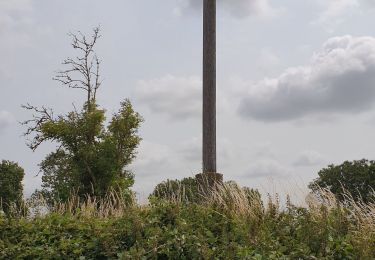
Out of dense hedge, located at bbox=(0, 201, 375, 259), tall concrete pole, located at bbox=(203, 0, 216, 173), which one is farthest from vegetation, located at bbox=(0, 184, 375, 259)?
tall concrete pole, located at bbox=(203, 0, 216, 173)

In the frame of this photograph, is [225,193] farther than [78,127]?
No

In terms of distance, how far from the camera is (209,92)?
41.2 ft

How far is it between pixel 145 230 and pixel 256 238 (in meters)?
1.31

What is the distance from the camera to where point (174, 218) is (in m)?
7.14

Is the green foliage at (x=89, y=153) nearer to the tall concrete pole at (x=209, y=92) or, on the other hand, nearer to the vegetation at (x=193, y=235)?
the tall concrete pole at (x=209, y=92)

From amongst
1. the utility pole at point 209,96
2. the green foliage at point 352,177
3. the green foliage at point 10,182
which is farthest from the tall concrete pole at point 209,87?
the green foliage at point 10,182

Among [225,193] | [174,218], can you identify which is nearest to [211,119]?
[225,193]

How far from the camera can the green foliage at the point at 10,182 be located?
15742 mm

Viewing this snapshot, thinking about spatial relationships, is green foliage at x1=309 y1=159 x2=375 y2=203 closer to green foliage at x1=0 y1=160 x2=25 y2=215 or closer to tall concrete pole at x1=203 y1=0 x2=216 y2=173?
tall concrete pole at x1=203 y1=0 x2=216 y2=173

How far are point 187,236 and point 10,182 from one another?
11.0m

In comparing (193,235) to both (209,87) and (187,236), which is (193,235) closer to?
(187,236)

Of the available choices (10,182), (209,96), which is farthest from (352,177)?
(10,182)

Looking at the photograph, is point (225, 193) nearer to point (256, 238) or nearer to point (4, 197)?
point (256, 238)

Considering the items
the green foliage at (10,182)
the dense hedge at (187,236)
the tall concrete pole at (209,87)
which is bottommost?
the dense hedge at (187,236)
